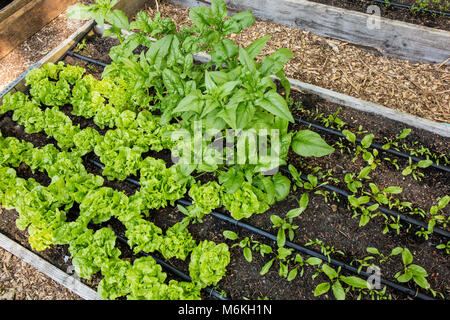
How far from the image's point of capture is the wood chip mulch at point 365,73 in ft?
11.5

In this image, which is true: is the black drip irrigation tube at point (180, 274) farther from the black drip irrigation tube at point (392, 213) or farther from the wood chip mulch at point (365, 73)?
the wood chip mulch at point (365, 73)

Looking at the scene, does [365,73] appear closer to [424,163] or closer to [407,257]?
[424,163]

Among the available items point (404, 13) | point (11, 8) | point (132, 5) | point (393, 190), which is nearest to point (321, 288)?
point (393, 190)

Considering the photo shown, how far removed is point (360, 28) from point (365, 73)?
1.68 ft

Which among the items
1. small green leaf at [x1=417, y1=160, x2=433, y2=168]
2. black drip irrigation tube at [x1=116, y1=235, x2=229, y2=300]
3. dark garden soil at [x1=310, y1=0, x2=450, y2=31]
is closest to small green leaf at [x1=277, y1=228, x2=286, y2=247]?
black drip irrigation tube at [x1=116, y1=235, x2=229, y2=300]

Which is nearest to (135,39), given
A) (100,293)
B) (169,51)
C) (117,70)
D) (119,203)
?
(169,51)

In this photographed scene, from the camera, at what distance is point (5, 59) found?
4215mm

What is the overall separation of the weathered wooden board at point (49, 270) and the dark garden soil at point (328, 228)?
2.8 inches

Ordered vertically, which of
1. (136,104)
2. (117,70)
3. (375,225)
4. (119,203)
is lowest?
(375,225)

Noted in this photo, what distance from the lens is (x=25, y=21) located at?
423 cm

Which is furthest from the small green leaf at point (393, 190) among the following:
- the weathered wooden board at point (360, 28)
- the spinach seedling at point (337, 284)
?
the weathered wooden board at point (360, 28)

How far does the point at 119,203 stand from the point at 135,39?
138 centimetres

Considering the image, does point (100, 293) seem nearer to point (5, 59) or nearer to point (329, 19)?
point (5, 59)

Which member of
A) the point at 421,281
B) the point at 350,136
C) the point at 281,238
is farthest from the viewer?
the point at 350,136
